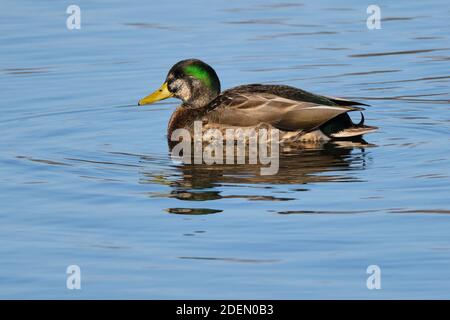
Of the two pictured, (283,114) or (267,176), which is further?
(283,114)

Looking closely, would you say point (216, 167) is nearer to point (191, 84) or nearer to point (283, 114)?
point (283, 114)

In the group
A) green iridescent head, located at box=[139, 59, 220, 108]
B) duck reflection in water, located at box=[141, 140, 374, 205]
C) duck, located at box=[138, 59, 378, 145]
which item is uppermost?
green iridescent head, located at box=[139, 59, 220, 108]

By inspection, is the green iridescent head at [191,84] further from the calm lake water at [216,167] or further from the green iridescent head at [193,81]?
the calm lake water at [216,167]

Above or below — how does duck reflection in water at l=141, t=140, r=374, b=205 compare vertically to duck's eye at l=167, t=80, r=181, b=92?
below

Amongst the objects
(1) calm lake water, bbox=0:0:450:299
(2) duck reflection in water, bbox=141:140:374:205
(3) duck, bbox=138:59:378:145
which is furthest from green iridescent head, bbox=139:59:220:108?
(2) duck reflection in water, bbox=141:140:374:205

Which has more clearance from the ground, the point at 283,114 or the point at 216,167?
the point at 283,114

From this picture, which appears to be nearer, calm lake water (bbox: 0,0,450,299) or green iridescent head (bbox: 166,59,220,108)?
calm lake water (bbox: 0,0,450,299)

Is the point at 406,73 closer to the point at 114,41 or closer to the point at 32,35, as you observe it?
the point at 114,41

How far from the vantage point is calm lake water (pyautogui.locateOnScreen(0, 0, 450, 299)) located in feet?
27.9

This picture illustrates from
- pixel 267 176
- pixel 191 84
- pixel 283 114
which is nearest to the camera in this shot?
pixel 267 176

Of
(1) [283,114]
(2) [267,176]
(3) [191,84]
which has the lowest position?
(2) [267,176]

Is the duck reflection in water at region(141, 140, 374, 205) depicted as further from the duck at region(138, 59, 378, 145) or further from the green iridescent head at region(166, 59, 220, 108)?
the green iridescent head at region(166, 59, 220, 108)

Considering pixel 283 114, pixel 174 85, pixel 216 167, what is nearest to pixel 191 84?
pixel 174 85

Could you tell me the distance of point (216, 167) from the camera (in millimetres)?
11680
